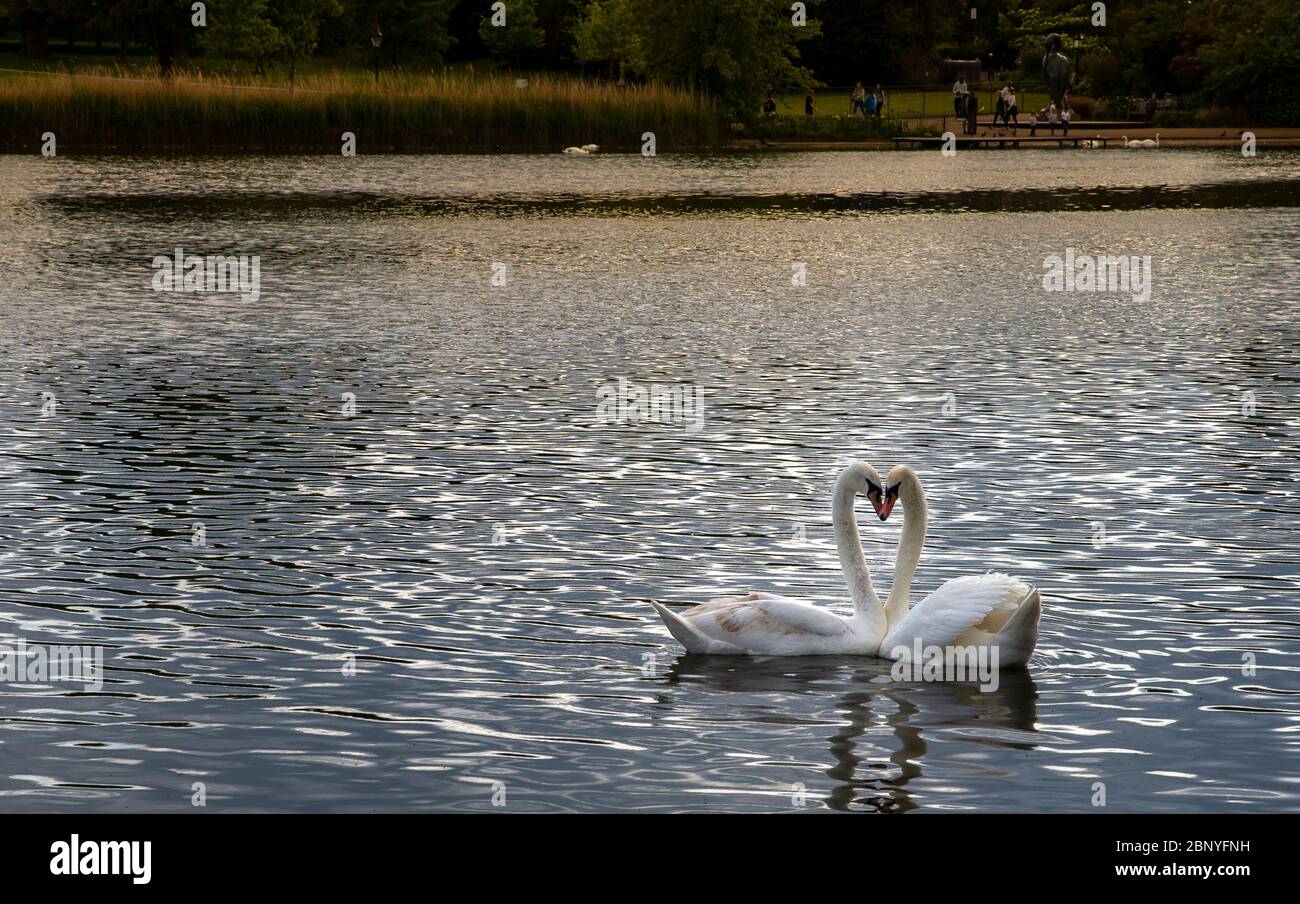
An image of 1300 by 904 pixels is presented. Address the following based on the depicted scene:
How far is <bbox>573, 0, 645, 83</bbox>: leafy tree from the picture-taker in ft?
311

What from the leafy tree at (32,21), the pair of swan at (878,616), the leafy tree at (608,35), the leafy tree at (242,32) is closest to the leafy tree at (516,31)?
the leafy tree at (608,35)

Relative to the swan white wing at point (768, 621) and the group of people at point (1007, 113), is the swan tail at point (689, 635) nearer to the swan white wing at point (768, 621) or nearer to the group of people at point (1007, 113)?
the swan white wing at point (768, 621)

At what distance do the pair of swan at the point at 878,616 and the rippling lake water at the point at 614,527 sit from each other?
15 cm

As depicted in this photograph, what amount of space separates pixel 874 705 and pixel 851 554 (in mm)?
1263

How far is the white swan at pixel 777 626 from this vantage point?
9.97 meters

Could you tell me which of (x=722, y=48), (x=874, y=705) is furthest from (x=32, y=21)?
(x=874, y=705)

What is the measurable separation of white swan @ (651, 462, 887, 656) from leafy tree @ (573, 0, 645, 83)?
83.1 metres

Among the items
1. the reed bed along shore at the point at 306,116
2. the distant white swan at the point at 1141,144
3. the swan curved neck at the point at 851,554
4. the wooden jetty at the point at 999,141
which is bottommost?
the swan curved neck at the point at 851,554

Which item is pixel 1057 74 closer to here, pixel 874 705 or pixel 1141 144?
pixel 1141 144

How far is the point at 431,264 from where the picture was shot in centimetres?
3291

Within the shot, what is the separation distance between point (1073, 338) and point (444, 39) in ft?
332

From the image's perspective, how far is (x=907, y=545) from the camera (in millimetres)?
10406

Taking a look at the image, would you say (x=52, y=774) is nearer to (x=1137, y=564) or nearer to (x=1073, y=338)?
(x=1137, y=564)
